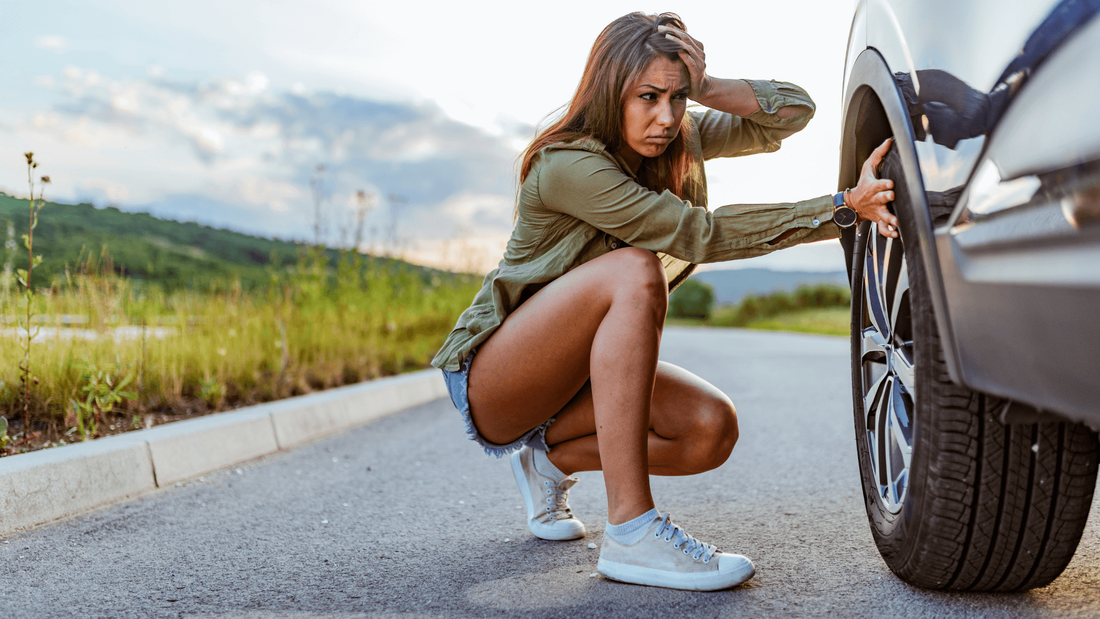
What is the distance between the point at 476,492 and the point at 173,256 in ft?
112

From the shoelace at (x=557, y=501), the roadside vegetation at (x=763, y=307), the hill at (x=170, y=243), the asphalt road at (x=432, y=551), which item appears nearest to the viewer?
the asphalt road at (x=432, y=551)

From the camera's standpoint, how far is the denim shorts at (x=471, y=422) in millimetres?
2535

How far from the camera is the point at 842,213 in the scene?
6.83 feet

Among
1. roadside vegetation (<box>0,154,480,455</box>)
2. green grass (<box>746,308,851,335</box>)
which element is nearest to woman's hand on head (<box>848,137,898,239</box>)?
roadside vegetation (<box>0,154,480,455</box>)

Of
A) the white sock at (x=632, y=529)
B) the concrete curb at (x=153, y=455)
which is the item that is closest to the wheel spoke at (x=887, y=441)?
the white sock at (x=632, y=529)

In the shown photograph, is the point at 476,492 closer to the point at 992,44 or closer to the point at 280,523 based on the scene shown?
the point at 280,523

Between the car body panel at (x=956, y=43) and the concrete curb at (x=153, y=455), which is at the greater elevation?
the car body panel at (x=956, y=43)

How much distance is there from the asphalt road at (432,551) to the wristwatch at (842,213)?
2.99 ft

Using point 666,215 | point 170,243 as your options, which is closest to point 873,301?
point 666,215

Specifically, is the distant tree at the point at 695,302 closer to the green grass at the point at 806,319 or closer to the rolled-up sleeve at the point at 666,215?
the green grass at the point at 806,319

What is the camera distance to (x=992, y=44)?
138 centimetres

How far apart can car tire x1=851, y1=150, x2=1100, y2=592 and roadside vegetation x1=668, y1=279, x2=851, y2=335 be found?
2933 cm

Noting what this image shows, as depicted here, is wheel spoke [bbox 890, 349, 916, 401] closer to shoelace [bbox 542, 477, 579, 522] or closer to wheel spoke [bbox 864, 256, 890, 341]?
wheel spoke [bbox 864, 256, 890, 341]

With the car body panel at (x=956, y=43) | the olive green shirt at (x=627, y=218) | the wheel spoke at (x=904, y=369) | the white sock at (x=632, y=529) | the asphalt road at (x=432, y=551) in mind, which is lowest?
the asphalt road at (x=432, y=551)
